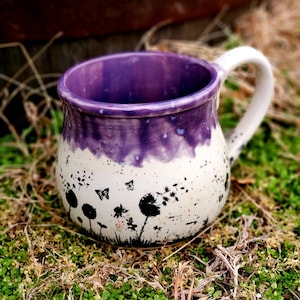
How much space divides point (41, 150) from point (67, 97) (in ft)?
1.84

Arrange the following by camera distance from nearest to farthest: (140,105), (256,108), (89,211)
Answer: (140,105) < (89,211) < (256,108)

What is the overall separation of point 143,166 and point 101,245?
0.83ft

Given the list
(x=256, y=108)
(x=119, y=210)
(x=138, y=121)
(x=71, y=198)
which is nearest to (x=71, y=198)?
(x=71, y=198)

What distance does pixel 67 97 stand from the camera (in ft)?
Result: 3.29

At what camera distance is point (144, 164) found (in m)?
1.00

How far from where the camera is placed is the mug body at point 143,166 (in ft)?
3.21

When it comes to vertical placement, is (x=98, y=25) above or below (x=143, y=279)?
above

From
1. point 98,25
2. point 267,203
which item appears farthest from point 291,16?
point 267,203

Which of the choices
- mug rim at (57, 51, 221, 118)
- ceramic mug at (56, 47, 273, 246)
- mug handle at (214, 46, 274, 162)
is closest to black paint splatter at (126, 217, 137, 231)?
ceramic mug at (56, 47, 273, 246)

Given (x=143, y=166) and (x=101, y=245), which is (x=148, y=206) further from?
(x=101, y=245)

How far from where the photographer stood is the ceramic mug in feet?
3.22

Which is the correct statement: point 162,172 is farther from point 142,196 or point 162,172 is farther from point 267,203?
point 267,203

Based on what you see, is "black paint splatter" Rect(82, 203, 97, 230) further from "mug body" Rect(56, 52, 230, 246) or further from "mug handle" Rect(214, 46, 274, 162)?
"mug handle" Rect(214, 46, 274, 162)

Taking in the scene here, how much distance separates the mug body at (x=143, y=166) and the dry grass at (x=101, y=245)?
6 centimetres
